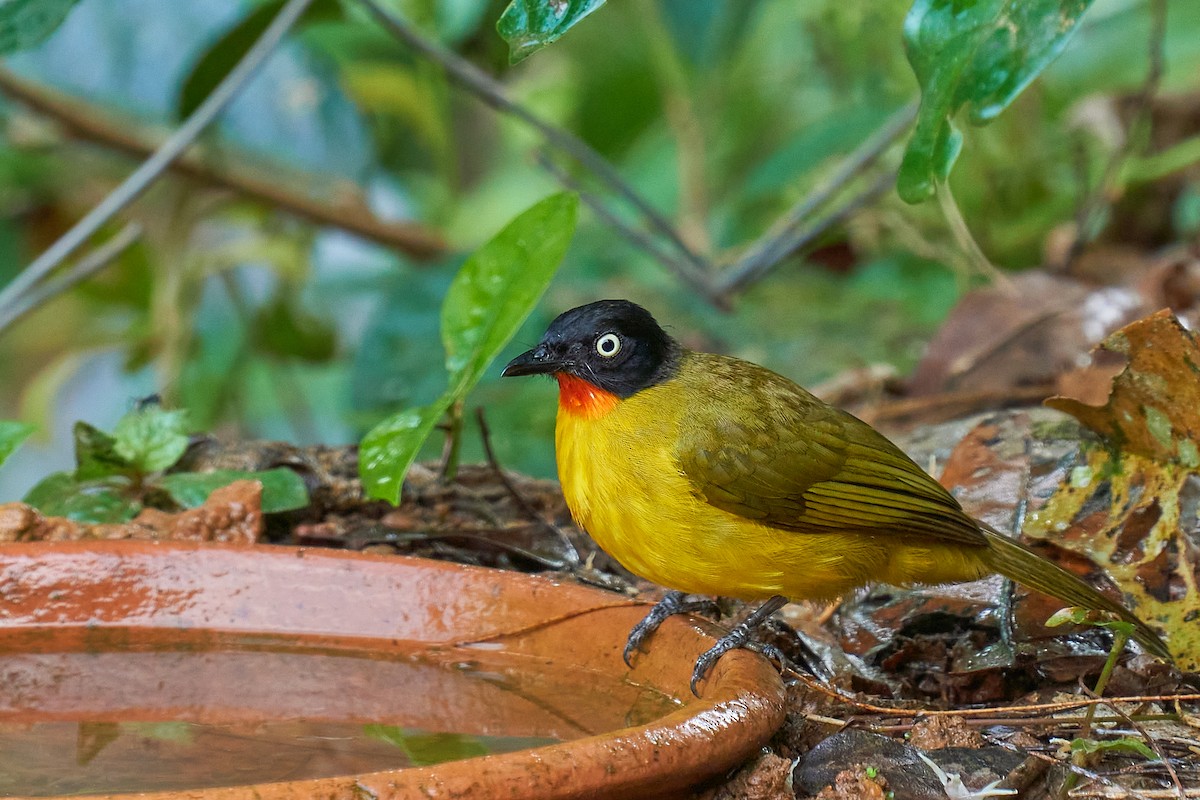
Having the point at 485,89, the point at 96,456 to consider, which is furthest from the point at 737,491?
the point at 485,89

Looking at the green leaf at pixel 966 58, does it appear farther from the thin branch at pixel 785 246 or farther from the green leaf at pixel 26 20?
the thin branch at pixel 785 246

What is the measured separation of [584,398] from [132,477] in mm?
1275

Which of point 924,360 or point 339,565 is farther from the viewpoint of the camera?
point 924,360

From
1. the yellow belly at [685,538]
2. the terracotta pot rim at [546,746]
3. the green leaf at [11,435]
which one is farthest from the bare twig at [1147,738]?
the green leaf at [11,435]

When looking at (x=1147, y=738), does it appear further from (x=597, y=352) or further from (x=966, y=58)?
(x=597, y=352)

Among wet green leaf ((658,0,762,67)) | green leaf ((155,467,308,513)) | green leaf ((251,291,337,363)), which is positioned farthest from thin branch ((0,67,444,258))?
green leaf ((155,467,308,513))

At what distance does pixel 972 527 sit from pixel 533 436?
2023mm

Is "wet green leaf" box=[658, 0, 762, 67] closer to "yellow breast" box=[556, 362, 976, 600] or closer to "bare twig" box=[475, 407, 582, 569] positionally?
"bare twig" box=[475, 407, 582, 569]

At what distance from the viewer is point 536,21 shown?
2174 mm

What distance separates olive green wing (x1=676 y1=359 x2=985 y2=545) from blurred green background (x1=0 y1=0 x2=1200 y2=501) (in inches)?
73.0

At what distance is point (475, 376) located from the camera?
3.06 m

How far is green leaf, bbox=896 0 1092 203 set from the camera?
2.19m

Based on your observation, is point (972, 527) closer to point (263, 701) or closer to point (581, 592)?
point (581, 592)

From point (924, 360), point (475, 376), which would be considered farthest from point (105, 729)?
point (924, 360)
